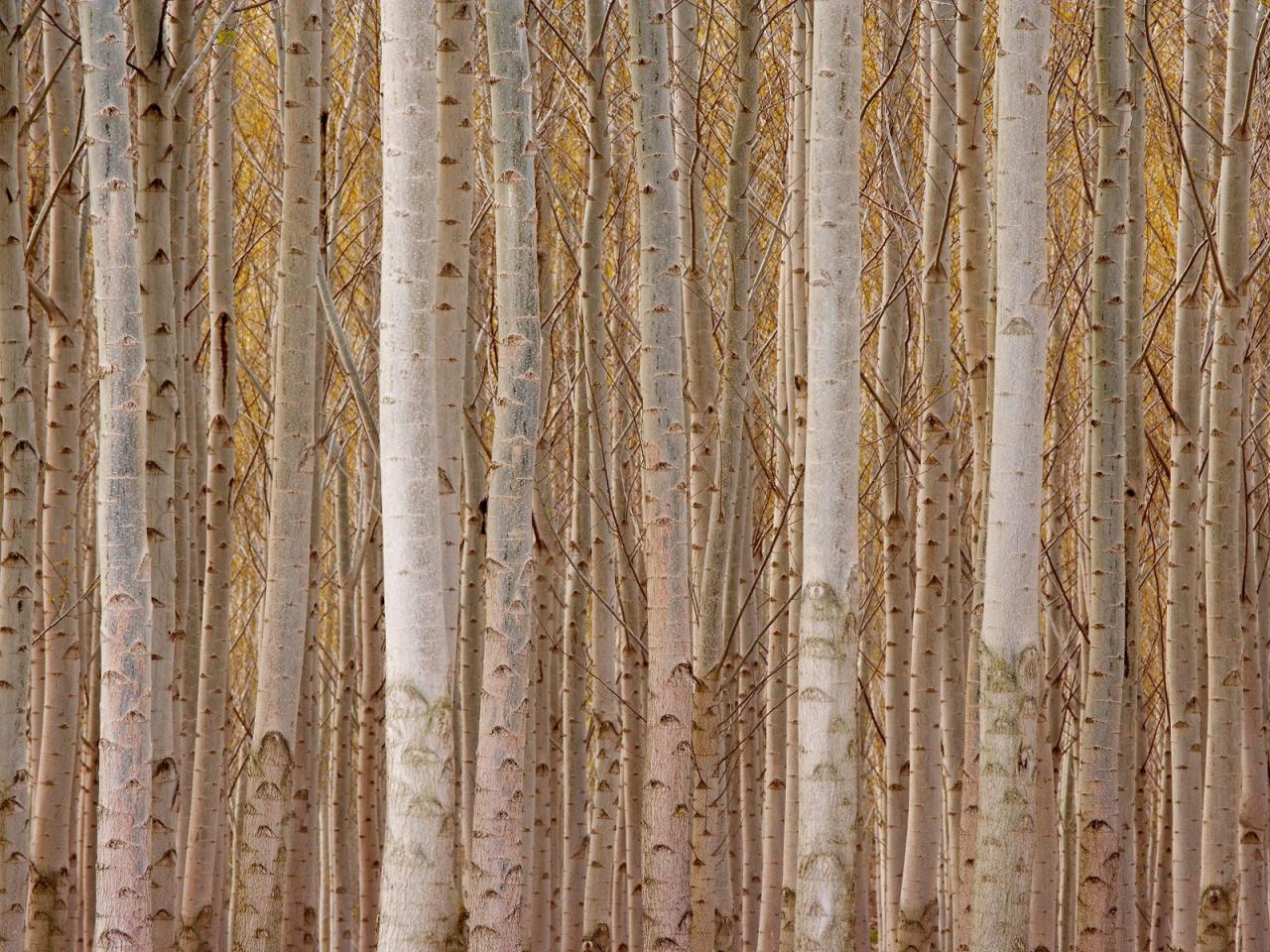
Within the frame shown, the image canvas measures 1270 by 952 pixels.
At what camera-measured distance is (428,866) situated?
11.4ft

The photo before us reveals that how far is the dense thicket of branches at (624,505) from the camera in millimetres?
3742

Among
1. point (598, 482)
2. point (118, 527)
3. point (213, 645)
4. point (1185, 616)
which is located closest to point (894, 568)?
point (1185, 616)

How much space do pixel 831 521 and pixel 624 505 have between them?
3.08 metres

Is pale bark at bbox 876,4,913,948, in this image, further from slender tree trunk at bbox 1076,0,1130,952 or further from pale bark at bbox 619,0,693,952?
pale bark at bbox 619,0,693,952

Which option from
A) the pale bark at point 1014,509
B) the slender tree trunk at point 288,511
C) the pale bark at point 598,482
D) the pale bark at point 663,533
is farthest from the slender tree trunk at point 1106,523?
the slender tree trunk at point 288,511

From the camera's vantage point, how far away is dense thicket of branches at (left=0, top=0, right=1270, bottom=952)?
3.74 metres

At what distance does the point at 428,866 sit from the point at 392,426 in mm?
1055

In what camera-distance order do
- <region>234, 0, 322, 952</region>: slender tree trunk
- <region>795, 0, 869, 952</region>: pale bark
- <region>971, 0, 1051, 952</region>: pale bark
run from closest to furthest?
<region>795, 0, 869, 952</region>: pale bark → <region>971, 0, 1051, 952</region>: pale bark → <region>234, 0, 322, 952</region>: slender tree trunk

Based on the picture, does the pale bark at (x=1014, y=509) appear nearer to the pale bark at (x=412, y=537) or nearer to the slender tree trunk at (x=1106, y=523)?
the slender tree trunk at (x=1106, y=523)

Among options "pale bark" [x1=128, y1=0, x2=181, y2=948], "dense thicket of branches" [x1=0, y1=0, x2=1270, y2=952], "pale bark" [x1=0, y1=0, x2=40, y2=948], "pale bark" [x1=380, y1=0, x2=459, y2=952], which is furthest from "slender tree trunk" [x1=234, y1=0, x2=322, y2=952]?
"pale bark" [x1=380, y1=0, x2=459, y2=952]

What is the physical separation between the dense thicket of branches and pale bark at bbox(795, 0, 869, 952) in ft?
0.04

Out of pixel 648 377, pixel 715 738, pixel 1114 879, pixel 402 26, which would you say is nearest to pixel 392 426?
pixel 402 26

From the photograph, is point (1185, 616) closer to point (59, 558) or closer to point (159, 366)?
point (159, 366)

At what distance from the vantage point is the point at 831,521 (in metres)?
3.90
